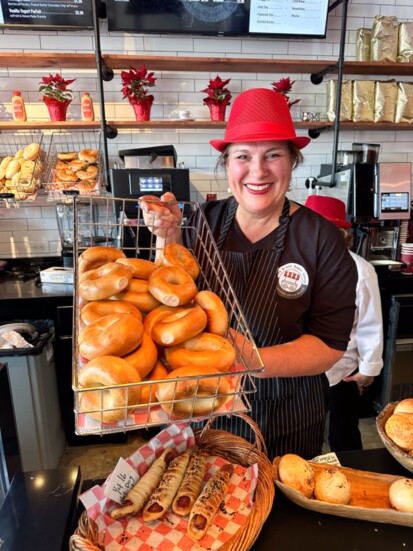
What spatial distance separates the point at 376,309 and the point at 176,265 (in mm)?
1453

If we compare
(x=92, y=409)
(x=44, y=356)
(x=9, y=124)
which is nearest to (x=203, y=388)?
(x=92, y=409)

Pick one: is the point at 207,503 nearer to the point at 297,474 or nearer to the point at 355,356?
the point at 297,474

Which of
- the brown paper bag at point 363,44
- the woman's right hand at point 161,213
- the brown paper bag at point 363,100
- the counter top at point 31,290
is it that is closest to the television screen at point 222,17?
the brown paper bag at point 363,44

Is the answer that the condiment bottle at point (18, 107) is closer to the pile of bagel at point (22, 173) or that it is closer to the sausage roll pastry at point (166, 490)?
the pile of bagel at point (22, 173)

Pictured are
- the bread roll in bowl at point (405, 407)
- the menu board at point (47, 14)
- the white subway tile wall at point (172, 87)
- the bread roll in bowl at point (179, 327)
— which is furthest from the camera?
the white subway tile wall at point (172, 87)

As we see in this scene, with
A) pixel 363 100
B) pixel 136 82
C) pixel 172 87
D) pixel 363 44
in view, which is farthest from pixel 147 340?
pixel 363 44

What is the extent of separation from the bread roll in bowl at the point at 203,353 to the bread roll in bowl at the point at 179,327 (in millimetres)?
14

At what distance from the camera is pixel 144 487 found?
0.80 meters

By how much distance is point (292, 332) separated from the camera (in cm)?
126

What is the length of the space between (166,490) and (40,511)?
29 cm

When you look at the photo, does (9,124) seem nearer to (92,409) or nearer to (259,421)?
(259,421)

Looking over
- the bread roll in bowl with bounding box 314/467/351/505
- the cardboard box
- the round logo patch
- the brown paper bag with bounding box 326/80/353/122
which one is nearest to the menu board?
the cardboard box

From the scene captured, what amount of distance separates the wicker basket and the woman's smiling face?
66 centimetres

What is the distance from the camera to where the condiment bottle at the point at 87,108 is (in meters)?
2.87
